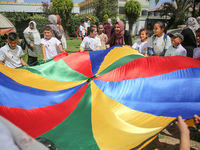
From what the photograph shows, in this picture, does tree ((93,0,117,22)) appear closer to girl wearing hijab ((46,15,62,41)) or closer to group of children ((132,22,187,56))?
girl wearing hijab ((46,15,62,41))

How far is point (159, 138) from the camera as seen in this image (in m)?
2.57

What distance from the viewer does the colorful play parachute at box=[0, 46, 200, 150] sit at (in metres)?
1.73

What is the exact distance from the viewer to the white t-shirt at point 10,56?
3.35 metres

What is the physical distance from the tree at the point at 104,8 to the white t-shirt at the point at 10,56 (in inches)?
737

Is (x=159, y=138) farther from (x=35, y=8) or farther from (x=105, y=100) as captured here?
(x=35, y=8)

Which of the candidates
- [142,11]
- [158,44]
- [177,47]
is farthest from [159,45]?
[142,11]

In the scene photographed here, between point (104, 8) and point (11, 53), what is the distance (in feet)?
62.9

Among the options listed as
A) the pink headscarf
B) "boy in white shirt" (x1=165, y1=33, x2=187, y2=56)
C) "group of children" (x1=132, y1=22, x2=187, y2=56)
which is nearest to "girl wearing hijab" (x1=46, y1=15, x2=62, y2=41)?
the pink headscarf

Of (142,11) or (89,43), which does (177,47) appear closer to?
(89,43)

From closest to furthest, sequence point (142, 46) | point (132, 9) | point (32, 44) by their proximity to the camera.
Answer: point (142, 46), point (32, 44), point (132, 9)

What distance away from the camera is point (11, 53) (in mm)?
3430

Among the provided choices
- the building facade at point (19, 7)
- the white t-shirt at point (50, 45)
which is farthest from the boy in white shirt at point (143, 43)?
the building facade at point (19, 7)

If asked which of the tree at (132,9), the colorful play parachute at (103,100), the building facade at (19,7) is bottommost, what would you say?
the colorful play parachute at (103,100)

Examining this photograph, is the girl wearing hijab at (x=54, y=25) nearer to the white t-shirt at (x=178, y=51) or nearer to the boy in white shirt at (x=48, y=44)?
the boy in white shirt at (x=48, y=44)
